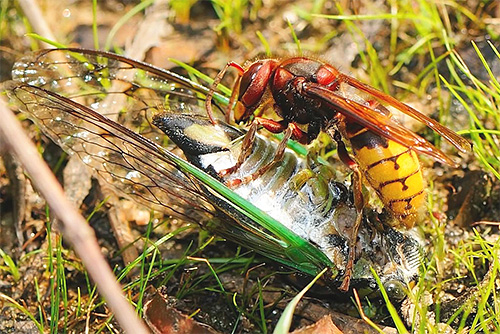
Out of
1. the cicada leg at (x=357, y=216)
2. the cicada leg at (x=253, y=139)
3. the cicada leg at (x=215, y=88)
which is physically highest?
the cicada leg at (x=215, y=88)

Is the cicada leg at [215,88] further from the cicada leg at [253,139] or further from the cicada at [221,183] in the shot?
the cicada leg at [253,139]

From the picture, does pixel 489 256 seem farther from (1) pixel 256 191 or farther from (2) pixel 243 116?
(2) pixel 243 116

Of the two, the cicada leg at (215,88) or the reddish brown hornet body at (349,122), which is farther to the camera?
the cicada leg at (215,88)

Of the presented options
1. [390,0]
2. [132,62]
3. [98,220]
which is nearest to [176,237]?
[98,220]

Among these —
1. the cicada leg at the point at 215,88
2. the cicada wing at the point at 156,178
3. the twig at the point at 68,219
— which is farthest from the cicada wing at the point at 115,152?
the twig at the point at 68,219

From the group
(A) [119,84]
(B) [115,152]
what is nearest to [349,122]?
(B) [115,152]

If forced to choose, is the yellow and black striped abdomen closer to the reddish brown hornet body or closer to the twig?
the reddish brown hornet body
